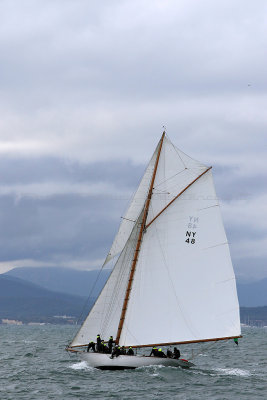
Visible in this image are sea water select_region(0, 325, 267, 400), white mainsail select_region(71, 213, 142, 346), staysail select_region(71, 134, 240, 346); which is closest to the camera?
sea water select_region(0, 325, 267, 400)

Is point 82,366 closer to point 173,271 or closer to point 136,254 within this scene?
point 136,254

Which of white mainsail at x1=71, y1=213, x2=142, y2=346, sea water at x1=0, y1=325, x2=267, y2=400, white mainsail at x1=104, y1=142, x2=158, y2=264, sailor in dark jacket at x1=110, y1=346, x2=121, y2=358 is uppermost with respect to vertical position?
white mainsail at x1=104, y1=142, x2=158, y2=264

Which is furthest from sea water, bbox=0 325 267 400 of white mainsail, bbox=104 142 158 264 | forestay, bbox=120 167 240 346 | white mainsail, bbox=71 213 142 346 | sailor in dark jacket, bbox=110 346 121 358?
white mainsail, bbox=104 142 158 264

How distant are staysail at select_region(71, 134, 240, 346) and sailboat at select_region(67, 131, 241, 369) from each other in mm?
93

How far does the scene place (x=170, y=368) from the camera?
216 ft

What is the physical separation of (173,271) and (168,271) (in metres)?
0.47

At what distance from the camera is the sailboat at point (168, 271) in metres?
66.0

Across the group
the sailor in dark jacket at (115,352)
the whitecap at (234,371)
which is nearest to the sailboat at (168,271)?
the sailor in dark jacket at (115,352)

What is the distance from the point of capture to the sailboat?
6600 centimetres

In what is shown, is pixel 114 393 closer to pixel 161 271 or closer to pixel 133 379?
pixel 133 379

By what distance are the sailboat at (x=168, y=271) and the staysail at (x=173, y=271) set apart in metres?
0.09

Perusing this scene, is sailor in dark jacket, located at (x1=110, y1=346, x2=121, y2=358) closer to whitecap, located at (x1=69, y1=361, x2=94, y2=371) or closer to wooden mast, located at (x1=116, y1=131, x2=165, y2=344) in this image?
wooden mast, located at (x1=116, y1=131, x2=165, y2=344)

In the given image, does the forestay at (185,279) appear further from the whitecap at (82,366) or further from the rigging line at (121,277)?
the whitecap at (82,366)

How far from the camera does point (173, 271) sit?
2638 inches
